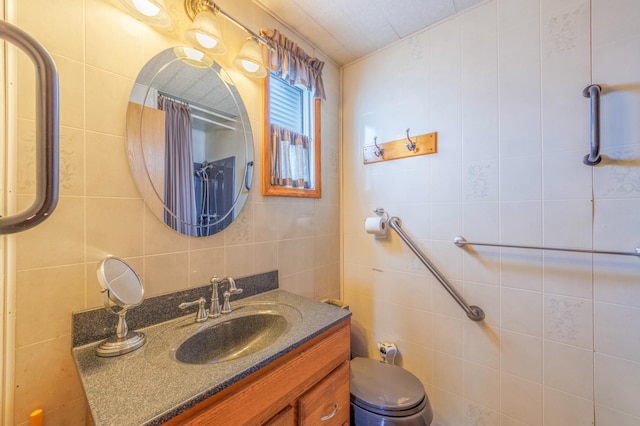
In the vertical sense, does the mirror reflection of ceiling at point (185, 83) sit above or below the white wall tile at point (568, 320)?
above

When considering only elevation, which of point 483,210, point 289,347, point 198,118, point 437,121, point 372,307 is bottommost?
point 372,307

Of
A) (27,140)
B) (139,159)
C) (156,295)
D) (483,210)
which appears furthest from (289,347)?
(483,210)

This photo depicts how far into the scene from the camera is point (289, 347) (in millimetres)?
741

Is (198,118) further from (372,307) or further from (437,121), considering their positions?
(372,307)

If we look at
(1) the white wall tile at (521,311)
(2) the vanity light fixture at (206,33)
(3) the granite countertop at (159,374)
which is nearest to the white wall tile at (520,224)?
(1) the white wall tile at (521,311)

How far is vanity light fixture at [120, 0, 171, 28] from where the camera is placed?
81 centimetres

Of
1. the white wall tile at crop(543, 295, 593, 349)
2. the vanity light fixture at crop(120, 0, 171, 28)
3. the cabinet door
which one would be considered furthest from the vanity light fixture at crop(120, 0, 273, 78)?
the white wall tile at crop(543, 295, 593, 349)

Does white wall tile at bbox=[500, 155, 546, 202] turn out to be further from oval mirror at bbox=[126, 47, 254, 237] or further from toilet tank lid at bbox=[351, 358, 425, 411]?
oval mirror at bbox=[126, 47, 254, 237]

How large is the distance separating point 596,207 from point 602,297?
0.36 metres

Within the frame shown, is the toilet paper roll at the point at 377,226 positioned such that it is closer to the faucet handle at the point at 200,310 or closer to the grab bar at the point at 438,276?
the grab bar at the point at 438,276

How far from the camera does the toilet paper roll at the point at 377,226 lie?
1473mm

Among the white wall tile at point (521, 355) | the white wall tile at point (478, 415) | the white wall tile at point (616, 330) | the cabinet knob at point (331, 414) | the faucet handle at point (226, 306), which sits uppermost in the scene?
the faucet handle at point (226, 306)

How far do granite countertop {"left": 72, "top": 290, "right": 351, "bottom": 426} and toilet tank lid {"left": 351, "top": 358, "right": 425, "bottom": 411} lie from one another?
52 cm

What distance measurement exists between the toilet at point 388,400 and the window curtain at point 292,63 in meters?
1.66
